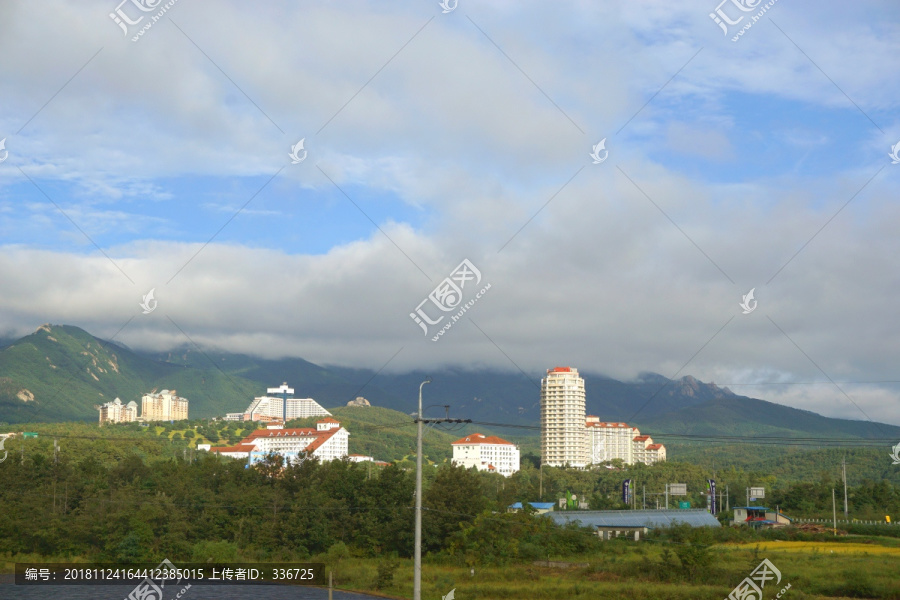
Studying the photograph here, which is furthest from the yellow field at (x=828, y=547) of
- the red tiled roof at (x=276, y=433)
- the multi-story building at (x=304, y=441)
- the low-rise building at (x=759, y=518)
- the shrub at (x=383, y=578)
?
the red tiled roof at (x=276, y=433)

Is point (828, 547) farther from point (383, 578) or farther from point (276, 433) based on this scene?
point (276, 433)

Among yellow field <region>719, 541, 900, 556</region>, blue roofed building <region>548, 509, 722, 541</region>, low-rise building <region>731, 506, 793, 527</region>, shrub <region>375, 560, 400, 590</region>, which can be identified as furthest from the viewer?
low-rise building <region>731, 506, 793, 527</region>

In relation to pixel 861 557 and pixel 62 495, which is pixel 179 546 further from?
pixel 861 557

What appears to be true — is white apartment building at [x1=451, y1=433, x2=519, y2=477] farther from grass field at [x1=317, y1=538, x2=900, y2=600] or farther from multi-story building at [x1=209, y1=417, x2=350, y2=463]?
grass field at [x1=317, y1=538, x2=900, y2=600]

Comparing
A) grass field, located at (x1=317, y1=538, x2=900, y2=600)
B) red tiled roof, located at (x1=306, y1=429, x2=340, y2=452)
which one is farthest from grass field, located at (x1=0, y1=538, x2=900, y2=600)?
red tiled roof, located at (x1=306, y1=429, x2=340, y2=452)

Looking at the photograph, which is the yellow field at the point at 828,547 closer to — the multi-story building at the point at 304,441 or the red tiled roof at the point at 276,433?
the multi-story building at the point at 304,441

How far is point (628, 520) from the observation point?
7362cm

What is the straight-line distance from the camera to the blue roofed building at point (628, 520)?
70062mm

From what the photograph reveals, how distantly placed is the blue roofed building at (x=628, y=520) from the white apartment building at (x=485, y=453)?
9911cm

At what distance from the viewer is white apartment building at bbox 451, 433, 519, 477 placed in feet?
602

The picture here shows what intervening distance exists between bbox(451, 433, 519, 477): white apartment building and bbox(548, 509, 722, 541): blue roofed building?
99.1m

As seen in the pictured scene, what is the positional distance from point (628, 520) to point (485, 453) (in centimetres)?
11521

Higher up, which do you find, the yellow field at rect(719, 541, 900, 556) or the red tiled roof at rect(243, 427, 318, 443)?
the red tiled roof at rect(243, 427, 318, 443)

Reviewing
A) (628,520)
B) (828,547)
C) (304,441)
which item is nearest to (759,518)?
(628,520)
